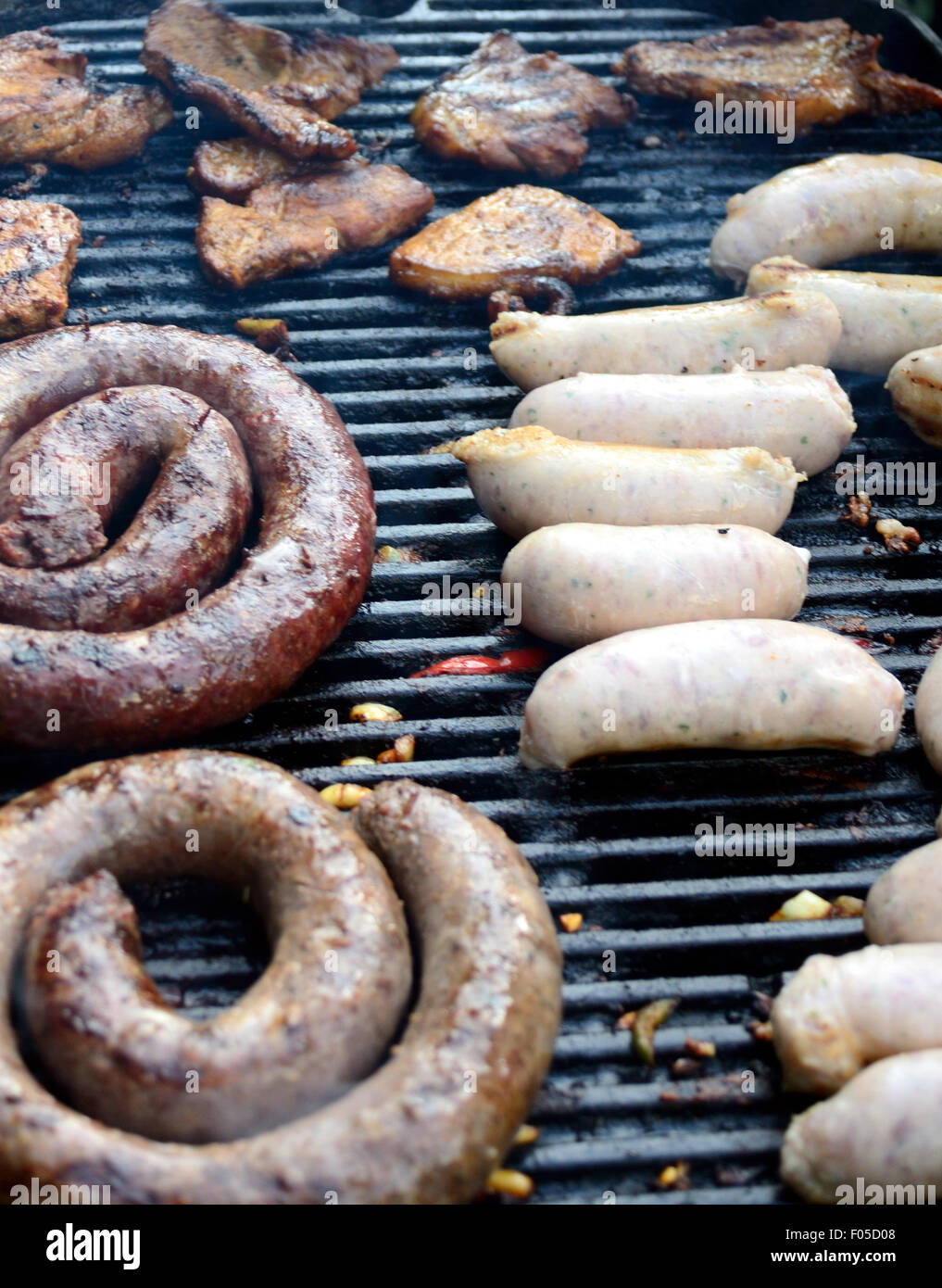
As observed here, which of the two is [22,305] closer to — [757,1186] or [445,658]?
[445,658]

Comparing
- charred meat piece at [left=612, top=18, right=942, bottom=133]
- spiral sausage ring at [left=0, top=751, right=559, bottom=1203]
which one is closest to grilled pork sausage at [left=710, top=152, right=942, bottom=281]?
charred meat piece at [left=612, top=18, right=942, bottom=133]

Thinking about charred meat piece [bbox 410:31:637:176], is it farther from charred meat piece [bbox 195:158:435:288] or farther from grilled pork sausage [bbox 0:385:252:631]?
grilled pork sausage [bbox 0:385:252:631]

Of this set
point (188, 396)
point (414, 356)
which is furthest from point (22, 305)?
point (414, 356)

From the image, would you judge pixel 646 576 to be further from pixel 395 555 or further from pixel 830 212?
pixel 830 212

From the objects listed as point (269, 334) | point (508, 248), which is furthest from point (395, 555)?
point (508, 248)

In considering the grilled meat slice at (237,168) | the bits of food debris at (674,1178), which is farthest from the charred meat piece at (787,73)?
the bits of food debris at (674,1178)
